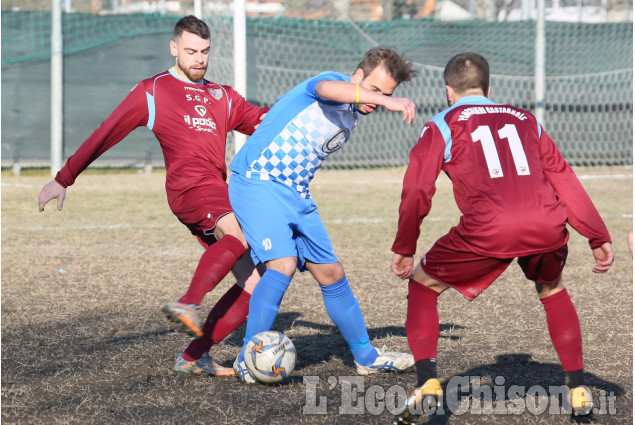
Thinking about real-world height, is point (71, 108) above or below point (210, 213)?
below

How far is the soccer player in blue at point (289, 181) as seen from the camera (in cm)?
401

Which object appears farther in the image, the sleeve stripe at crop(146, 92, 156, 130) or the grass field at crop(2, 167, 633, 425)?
the sleeve stripe at crop(146, 92, 156, 130)

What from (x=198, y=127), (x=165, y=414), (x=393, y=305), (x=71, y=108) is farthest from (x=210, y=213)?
(x=71, y=108)

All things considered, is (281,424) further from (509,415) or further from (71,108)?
(71,108)

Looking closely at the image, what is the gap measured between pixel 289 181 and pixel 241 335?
4.65ft

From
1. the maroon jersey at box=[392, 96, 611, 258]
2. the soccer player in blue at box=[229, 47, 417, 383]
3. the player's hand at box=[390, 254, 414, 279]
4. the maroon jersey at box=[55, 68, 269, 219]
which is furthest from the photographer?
the maroon jersey at box=[55, 68, 269, 219]

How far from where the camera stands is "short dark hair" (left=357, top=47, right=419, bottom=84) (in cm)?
388

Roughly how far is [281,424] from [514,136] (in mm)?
1510

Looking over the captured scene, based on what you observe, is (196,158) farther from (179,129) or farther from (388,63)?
(388,63)

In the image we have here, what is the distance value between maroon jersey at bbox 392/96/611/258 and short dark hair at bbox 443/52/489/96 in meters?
0.15

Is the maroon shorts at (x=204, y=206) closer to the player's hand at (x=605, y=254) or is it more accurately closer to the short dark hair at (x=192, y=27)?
the short dark hair at (x=192, y=27)

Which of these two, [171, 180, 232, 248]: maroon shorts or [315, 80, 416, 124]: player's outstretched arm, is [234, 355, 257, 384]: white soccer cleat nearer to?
[171, 180, 232, 248]: maroon shorts

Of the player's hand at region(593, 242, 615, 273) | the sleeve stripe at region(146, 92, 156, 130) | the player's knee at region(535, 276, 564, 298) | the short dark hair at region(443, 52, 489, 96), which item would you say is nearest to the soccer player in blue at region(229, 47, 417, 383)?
the short dark hair at region(443, 52, 489, 96)

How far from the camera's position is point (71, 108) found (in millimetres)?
14484
